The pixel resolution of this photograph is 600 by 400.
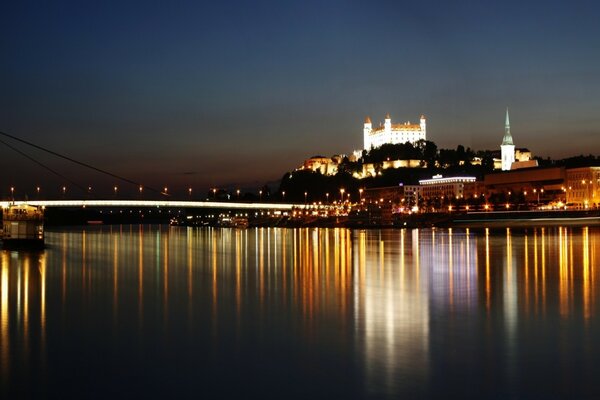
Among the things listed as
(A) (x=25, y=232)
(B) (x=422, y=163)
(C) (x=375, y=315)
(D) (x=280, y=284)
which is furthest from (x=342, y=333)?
(B) (x=422, y=163)

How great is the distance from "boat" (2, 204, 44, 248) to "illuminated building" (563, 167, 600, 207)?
57.3 metres

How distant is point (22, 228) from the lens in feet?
101

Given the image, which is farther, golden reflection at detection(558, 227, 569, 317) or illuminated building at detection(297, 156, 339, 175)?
illuminated building at detection(297, 156, 339, 175)

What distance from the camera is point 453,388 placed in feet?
21.8

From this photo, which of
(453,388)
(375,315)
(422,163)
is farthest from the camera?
(422,163)

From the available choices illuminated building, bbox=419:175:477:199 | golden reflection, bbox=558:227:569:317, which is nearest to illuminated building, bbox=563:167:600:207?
illuminated building, bbox=419:175:477:199

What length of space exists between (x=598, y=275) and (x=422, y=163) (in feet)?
307

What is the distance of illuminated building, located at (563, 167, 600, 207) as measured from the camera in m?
74.2

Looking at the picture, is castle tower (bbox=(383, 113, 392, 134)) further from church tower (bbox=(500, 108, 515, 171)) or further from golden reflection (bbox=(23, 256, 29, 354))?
golden reflection (bbox=(23, 256, 29, 354))

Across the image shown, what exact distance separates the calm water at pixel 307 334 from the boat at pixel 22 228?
13056mm

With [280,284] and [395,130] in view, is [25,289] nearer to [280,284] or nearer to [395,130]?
[280,284]

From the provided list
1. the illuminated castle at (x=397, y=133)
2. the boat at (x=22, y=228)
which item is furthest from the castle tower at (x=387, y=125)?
the boat at (x=22, y=228)

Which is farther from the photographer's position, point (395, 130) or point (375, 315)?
point (395, 130)

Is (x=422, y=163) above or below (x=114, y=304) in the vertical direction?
above
